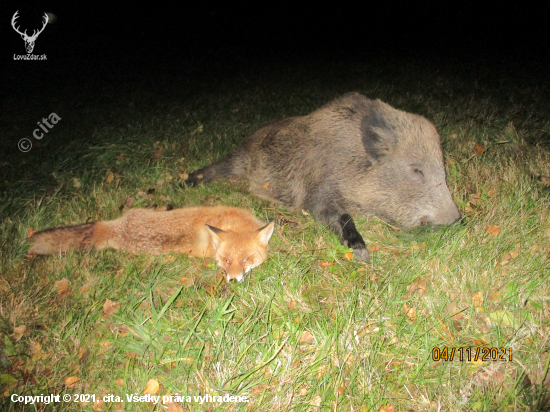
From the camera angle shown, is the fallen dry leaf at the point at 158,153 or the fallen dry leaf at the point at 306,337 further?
the fallen dry leaf at the point at 158,153

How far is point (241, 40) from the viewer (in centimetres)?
Answer: 1536

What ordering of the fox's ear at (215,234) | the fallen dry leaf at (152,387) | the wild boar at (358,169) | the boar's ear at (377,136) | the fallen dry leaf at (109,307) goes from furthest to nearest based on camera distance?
the boar's ear at (377,136), the wild boar at (358,169), the fox's ear at (215,234), the fallen dry leaf at (109,307), the fallen dry leaf at (152,387)

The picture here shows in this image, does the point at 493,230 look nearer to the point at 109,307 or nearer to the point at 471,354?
the point at 471,354

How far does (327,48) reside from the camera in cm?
1423

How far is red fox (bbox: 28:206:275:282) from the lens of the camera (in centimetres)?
317

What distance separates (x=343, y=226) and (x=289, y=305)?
1079mm

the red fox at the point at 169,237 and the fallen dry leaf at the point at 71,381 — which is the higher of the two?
the red fox at the point at 169,237

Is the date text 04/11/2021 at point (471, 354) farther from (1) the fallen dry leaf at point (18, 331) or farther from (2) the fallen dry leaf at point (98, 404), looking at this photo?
(1) the fallen dry leaf at point (18, 331)

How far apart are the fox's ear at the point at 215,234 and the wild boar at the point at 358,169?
108 cm

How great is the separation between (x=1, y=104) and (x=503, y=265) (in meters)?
8.63

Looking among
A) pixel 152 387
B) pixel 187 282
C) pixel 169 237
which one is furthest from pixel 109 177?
pixel 152 387

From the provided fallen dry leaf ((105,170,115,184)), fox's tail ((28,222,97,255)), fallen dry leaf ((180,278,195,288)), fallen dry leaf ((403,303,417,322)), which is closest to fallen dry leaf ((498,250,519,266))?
fallen dry leaf ((403,303,417,322))

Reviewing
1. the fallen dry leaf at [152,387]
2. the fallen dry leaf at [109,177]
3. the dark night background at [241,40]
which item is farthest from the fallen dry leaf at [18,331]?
the dark night background at [241,40]

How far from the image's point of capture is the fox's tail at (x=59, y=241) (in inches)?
129
